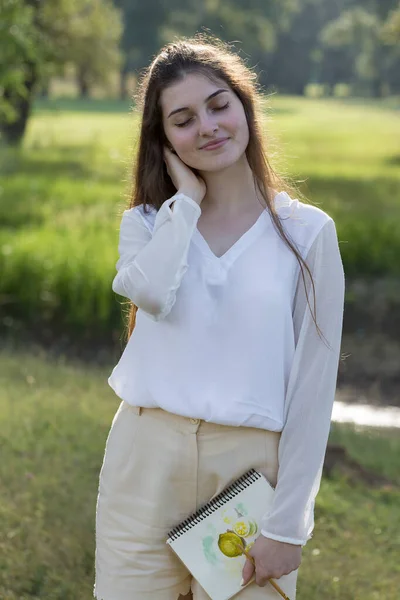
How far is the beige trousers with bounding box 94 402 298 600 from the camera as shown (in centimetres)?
214

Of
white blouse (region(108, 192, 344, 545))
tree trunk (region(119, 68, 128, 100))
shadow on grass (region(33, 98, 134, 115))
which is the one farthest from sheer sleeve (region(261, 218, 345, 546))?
tree trunk (region(119, 68, 128, 100))

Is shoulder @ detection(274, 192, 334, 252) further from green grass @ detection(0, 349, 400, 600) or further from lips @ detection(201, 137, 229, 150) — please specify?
green grass @ detection(0, 349, 400, 600)

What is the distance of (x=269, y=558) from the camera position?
2.08 meters

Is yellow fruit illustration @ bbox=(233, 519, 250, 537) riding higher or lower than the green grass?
higher

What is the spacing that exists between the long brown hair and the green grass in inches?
67.7

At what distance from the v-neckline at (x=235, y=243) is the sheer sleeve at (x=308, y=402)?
0.14 metres

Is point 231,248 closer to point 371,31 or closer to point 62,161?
point 62,161

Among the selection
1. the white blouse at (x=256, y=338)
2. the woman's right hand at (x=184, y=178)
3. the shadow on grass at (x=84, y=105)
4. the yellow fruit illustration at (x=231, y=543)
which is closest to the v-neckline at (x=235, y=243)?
the white blouse at (x=256, y=338)

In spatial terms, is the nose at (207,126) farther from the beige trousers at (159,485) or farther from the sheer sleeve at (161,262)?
the beige trousers at (159,485)

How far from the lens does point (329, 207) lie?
584 inches

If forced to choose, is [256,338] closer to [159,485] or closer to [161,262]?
[161,262]

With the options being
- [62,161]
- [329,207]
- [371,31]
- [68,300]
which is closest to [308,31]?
[371,31]

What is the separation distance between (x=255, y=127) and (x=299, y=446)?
771 millimetres

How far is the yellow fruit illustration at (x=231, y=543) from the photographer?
2121 mm
